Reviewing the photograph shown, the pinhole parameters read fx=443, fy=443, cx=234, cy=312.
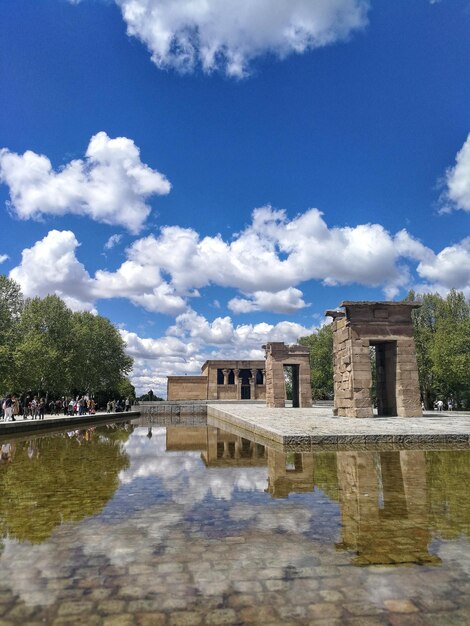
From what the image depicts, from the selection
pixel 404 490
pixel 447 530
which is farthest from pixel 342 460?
pixel 447 530

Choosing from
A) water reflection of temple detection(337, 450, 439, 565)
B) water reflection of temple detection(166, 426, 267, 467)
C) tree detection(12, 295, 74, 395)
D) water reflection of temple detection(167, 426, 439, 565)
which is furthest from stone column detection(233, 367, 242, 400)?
water reflection of temple detection(337, 450, 439, 565)

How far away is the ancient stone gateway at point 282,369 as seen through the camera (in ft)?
107

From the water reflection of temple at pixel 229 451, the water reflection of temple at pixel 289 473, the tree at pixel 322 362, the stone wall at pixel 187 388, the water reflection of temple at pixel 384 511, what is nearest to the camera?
the water reflection of temple at pixel 384 511

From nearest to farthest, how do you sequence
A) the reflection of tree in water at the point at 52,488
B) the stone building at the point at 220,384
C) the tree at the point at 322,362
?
the reflection of tree in water at the point at 52,488 → the tree at the point at 322,362 → the stone building at the point at 220,384

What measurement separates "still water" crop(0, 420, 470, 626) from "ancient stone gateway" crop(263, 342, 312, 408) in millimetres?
24785

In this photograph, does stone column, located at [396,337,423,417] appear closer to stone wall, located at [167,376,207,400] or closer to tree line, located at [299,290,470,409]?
tree line, located at [299,290,470,409]

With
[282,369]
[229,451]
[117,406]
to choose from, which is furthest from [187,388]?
[229,451]

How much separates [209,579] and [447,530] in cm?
253

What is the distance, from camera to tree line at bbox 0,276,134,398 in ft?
91.5

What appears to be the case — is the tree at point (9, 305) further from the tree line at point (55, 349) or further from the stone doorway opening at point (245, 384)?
the stone doorway opening at point (245, 384)

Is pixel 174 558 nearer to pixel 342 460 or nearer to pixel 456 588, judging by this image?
pixel 456 588

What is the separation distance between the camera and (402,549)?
153 inches

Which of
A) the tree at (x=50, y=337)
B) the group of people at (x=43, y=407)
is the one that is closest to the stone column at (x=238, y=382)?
the tree at (x=50, y=337)

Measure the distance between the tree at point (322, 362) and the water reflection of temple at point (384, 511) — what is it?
4582 centimetres
